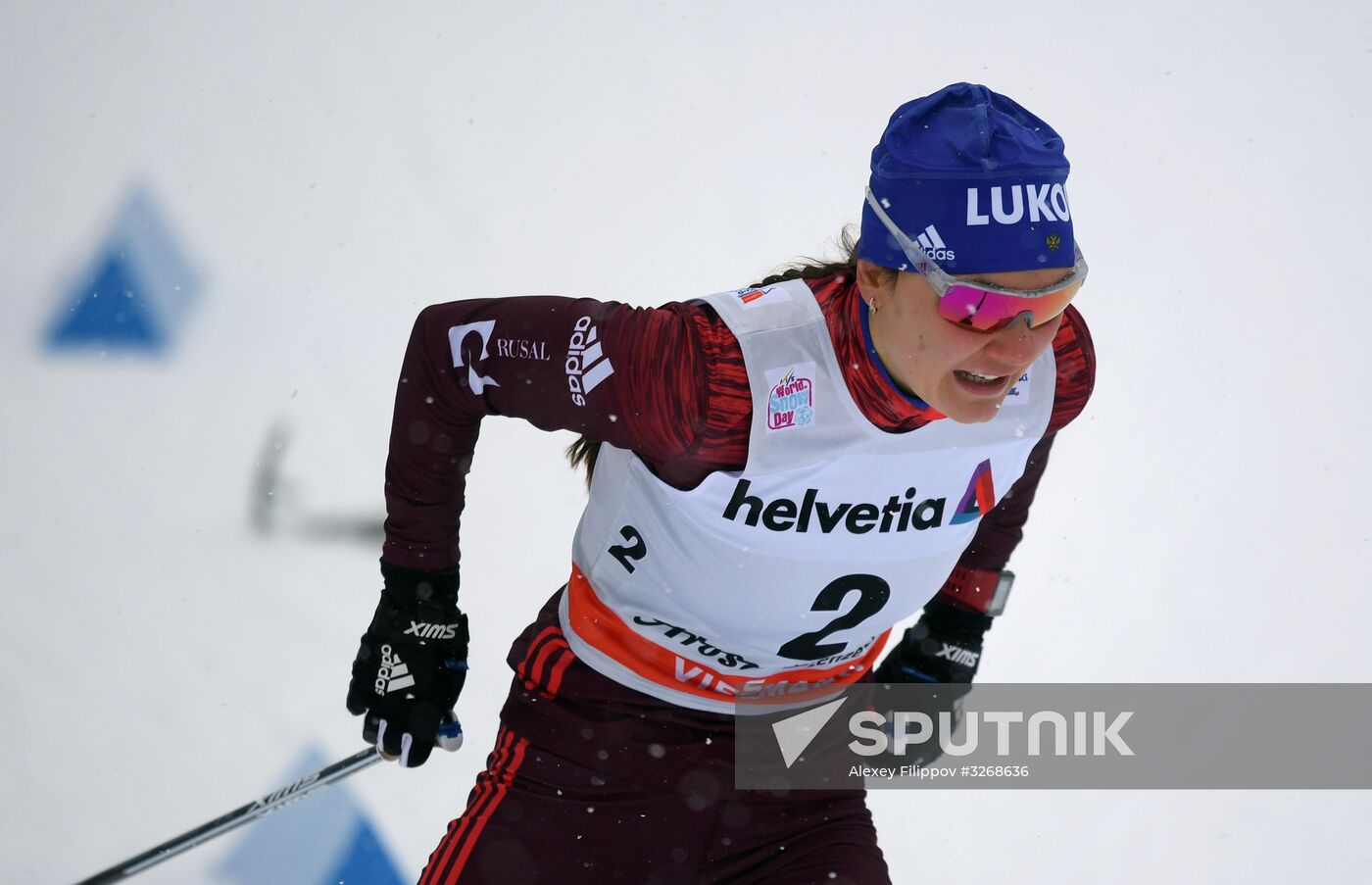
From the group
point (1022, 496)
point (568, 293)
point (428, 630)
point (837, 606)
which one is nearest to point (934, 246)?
point (837, 606)

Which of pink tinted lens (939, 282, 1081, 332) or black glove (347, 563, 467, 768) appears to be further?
black glove (347, 563, 467, 768)

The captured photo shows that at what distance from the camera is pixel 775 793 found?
1.60m

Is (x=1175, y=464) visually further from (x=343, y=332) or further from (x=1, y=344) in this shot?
(x=1, y=344)

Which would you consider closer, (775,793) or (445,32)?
(775,793)

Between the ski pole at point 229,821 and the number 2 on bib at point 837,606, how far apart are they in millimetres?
686

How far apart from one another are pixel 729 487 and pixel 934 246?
0.35 metres

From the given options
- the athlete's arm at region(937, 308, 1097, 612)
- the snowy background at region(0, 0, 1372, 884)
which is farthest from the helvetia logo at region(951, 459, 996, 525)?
the snowy background at region(0, 0, 1372, 884)

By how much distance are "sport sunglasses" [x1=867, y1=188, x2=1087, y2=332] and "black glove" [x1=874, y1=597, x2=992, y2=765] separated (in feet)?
2.35

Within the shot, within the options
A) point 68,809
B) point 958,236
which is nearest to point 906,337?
point 958,236

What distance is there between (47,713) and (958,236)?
2.32 m

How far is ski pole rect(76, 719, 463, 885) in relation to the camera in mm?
1907

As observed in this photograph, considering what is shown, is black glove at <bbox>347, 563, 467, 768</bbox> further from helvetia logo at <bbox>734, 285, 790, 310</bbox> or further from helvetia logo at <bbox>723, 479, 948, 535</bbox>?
helvetia logo at <bbox>734, 285, 790, 310</bbox>

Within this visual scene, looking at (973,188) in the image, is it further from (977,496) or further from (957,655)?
(957,655)

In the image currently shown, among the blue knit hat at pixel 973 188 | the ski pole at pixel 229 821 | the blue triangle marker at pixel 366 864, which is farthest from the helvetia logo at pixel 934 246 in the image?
the blue triangle marker at pixel 366 864
